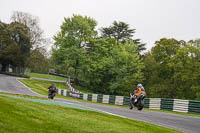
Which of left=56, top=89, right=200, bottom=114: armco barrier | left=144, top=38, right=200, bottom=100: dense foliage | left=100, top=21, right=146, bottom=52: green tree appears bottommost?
left=56, top=89, right=200, bottom=114: armco barrier

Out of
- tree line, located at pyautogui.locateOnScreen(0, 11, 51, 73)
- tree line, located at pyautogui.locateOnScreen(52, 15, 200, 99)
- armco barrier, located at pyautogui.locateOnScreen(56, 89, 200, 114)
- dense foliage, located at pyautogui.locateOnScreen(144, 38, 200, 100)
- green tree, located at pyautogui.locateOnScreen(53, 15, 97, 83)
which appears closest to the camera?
armco barrier, located at pyautogui.locateOnScreen(56, 89, 200, 114)

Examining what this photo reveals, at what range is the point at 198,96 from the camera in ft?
159

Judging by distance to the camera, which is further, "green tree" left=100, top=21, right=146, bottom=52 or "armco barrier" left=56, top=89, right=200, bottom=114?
"green tree" left=100, top=21, right=146, bottom=52

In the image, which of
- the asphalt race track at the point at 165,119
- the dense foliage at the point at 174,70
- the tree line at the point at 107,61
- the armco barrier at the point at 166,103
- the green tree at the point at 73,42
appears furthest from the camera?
the green tree at the point at 73,42

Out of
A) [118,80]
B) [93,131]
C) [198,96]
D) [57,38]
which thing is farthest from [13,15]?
[93,131]

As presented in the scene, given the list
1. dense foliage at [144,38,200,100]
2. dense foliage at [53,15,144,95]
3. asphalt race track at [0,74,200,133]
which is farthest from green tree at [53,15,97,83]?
asphalt race track at [0,74,200,133]

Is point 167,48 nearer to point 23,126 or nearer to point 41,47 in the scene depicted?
point 41,47

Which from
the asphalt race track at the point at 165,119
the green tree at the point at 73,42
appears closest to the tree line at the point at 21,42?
the green tree at the point at 73,42

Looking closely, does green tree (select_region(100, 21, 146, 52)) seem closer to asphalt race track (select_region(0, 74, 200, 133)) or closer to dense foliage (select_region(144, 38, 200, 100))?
dense foliage (select_region(144, 38, 200, 100))

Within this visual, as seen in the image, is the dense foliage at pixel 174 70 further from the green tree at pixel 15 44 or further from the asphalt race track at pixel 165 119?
the asphalt race track at pixel 165 119

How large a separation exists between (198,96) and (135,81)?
13.6 meters

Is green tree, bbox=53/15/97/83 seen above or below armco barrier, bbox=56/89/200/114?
above

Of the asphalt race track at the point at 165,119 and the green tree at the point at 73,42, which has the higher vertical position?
the green tree at the point at 73,42

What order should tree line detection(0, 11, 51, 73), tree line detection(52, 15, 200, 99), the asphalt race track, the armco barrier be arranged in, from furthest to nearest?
tree line detection(0, 11, 51, 73) → tree line detection(52, 15, 200, 99) → the armco barrier → the asphalt race track
